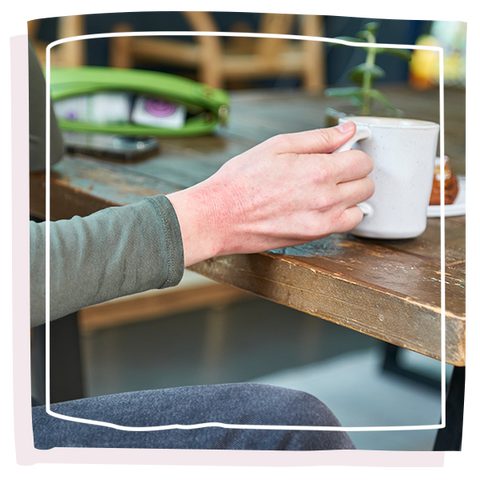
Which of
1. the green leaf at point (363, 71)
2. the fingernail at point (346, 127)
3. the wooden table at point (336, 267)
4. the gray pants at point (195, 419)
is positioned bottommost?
the gray pants at point (195, 419)

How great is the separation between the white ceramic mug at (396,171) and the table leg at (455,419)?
17cm

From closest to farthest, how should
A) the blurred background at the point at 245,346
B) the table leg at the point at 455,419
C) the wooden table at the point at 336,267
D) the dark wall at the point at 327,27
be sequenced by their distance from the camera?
the wooden table at the point at 336,267, the table leg at the point at 455,419, the blurred background at the point at 245,346, the dark wall at the point at 327,27

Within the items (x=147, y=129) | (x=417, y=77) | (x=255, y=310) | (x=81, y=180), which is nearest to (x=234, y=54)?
(x=417, y=77)

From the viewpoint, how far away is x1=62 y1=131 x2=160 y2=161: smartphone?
2.42ft

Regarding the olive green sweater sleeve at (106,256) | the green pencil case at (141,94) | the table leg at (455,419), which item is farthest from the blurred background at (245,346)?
the table leg at (455,419)

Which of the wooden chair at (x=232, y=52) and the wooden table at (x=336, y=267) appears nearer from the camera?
the wooden table at (x=336, y=267)

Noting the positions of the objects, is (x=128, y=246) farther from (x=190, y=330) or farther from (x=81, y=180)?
(x=190, y=330)

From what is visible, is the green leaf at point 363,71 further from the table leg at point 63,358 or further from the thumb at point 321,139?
the table leg at point 63,358

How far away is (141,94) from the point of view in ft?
2.95

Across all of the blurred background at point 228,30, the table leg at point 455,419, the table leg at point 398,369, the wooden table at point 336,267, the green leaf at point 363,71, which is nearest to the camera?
the wooden table at point 336,267

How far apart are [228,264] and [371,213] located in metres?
0.13

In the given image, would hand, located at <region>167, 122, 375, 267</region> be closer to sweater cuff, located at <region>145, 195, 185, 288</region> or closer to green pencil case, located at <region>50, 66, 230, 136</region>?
sweater cuff, located at <region>145, 195, 185, 288</region>

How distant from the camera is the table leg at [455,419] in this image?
0.53 m
